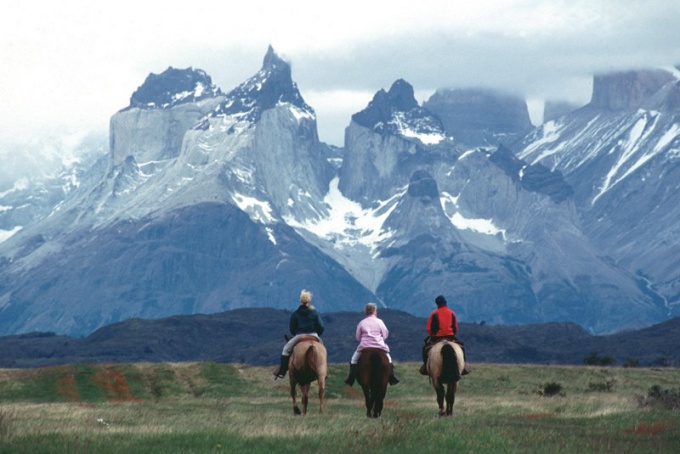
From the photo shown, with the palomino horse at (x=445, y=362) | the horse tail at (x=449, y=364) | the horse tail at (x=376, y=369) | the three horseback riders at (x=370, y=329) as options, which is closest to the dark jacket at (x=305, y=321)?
the three horseback riders at (x=370, y=329)

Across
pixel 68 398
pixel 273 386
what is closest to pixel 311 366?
pixel 68 398

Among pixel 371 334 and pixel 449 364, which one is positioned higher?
pixel 371 334

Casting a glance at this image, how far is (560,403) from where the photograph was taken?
179 ft

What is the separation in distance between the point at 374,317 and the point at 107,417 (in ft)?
33.1

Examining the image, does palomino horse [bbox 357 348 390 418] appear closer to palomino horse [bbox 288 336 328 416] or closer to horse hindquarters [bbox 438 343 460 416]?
palomino horse [bbox 288 336 328 416]

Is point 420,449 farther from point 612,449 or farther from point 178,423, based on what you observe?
point 178,423

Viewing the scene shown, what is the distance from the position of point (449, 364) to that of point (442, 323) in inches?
54.3

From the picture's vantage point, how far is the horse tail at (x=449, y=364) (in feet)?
146

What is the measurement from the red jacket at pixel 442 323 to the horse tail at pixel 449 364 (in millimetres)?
506

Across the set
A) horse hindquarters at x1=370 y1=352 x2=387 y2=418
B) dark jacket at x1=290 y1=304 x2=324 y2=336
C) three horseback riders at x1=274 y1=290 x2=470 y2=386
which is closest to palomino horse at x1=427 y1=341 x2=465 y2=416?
three horseback riders at x1=274 y1=290 x2=470 y2=386

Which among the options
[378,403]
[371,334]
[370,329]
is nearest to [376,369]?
[371,334]

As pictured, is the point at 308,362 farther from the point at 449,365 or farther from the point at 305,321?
the point at 449,365

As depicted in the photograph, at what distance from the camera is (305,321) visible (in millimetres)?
45469

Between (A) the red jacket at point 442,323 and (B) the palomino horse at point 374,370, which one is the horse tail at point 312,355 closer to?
(B) the palomino horse at point 374,370
